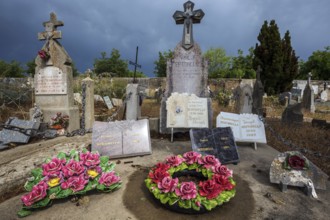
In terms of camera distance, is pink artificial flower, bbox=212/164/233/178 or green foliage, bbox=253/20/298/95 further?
green foliage, bbox=253/20/298/95

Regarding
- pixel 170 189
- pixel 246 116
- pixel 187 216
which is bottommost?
pixel 187 216

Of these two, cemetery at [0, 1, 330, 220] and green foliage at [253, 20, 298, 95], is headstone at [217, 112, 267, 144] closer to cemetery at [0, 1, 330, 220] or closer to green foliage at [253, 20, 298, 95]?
cemetery at [0, 1, 330, 220]

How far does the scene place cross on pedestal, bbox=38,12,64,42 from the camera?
6.57 metres

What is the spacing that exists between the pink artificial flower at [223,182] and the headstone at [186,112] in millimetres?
2897

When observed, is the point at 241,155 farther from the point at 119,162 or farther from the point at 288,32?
the point at 288,32

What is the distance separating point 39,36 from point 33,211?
235 inches

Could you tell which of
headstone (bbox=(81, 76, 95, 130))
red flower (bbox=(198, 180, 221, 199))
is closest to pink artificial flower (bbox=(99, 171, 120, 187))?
red flower (bbox=(198, 180, 221, 199))

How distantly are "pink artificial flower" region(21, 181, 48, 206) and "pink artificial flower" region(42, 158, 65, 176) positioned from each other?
0.23m

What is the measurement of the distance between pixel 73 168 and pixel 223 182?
6.46ft

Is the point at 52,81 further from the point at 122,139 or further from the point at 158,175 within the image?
the point at 158,175

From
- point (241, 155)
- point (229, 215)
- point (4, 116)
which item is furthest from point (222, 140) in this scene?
point (4, 116)

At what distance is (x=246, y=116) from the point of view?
5.16 m

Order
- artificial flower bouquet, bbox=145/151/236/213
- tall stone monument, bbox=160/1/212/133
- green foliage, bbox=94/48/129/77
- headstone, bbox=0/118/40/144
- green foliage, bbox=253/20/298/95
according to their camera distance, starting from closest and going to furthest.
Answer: artificial flower bouquet, bbox=145/151/236/213, headstone, bbox=0/118/40/144, tall stone monument, bbox=160/1/212/133, green foliage, bbox=253/20/298/95, green foliage, bbox=94/48/129/77

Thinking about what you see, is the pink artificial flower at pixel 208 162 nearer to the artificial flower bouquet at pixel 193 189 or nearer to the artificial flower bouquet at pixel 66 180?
the artificial flower bouquet at pixel 193 189
